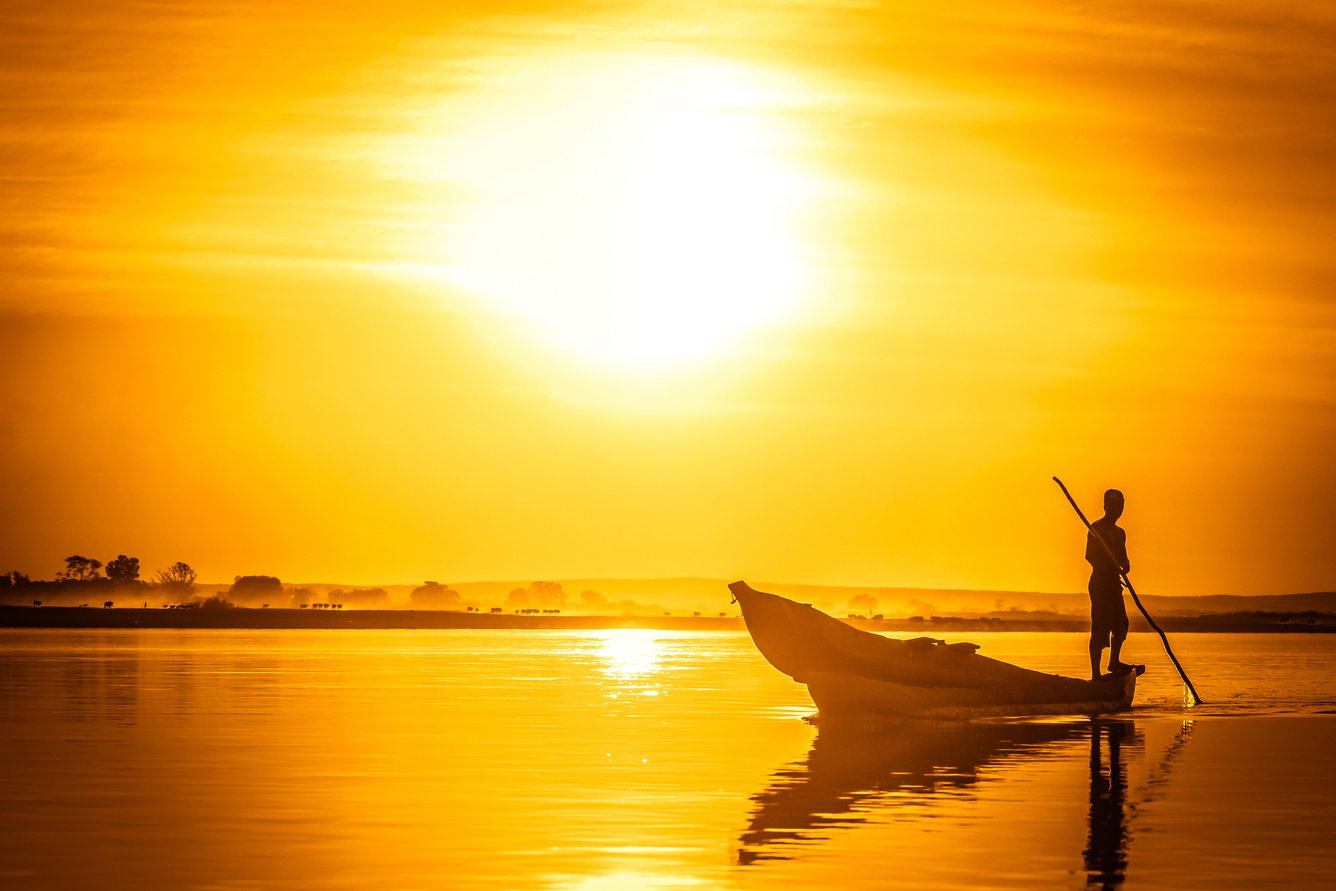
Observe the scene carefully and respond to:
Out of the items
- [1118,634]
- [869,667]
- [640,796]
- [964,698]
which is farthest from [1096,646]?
[640,796]

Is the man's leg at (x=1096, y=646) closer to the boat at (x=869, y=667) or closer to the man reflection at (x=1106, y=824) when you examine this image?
the boat at (x=869, y=667)

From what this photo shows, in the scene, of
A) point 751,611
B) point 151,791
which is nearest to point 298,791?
point 151,791

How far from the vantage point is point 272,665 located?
66.8m

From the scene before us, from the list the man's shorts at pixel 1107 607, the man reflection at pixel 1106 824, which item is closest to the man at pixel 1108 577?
the man's shorts at pixel 1107 607

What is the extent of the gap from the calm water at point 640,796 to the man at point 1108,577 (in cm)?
180

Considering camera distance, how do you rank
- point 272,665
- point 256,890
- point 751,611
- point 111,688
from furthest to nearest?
1. point 272,665
2. point 111,688
3. point 751,611
4. point 256,890

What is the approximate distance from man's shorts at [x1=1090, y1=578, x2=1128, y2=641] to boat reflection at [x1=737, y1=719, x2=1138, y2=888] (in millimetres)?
2881

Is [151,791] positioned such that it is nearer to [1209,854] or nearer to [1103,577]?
[1209,854]

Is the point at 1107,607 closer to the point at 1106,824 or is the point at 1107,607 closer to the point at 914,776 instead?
the point at 914,776

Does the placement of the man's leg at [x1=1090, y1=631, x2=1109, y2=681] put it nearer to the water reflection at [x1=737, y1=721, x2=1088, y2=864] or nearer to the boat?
the boat

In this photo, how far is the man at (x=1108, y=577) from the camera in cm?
3856

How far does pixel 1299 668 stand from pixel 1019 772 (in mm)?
46771

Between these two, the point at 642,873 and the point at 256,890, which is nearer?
the point at 256,890

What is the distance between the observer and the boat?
113 ft
